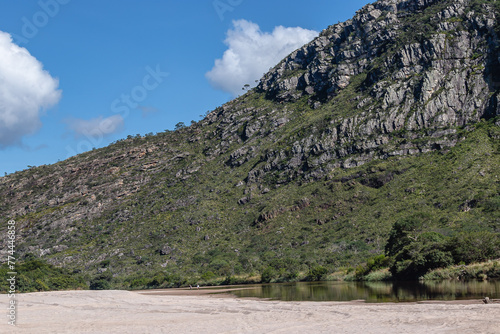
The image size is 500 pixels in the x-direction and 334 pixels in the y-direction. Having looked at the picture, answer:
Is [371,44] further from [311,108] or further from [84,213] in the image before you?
[84,213]

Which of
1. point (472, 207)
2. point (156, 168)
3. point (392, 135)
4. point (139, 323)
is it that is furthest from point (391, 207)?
point (156, 168)

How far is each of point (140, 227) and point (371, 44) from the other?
123 m

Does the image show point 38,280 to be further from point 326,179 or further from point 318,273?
point 326,179

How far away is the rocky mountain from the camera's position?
106m

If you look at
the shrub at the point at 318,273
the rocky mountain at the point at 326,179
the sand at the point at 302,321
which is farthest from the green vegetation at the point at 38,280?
the sand at the point at 302,321

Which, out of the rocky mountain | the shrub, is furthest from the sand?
the rocky mountain

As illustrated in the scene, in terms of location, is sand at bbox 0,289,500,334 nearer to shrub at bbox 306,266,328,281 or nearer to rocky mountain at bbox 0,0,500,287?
shrub at bbox 306,266,328,281

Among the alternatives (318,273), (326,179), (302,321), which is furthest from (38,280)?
(326,179)

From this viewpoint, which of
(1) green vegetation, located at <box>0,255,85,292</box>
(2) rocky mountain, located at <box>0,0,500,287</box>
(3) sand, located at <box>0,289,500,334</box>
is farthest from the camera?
(2) rocky mountain, located at <box>0,0,500,287</box>

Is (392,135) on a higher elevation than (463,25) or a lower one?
lower

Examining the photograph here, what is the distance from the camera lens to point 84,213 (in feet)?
552

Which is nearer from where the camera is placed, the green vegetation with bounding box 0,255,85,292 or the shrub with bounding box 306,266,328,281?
the shrub with bounding box 306,266,328,281

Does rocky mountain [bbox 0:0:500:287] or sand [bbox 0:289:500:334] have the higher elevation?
rocky mountain [bbox 0:0:500:287]

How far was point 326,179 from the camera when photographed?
136000mm
